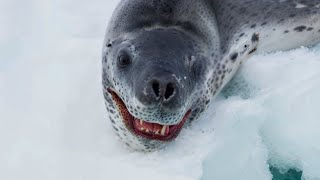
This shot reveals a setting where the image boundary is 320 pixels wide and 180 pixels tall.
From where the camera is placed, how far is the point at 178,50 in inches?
134

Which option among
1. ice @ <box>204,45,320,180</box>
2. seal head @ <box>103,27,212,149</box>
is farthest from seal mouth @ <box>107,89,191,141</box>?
ice @ <box>204,45,320,180</box>

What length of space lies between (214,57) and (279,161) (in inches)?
31.3

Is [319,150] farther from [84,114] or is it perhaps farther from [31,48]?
[31,48]

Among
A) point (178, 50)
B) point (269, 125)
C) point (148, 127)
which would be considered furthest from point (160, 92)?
point (269, 125)

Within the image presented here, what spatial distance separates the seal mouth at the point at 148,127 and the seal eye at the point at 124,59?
0.21m

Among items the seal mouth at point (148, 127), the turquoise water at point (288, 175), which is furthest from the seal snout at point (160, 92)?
the turquoise water at point (288, 175)

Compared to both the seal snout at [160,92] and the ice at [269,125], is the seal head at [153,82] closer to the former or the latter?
the seal snout at [160,92]

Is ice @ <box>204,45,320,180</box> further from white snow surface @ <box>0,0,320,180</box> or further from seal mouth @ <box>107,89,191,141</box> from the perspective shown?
seal mouth @ <box>107,89,191,141</box>

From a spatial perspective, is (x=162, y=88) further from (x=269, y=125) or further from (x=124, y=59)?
(x=269, y=125)

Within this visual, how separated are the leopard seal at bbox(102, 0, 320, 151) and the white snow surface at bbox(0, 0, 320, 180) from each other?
4.7 inches

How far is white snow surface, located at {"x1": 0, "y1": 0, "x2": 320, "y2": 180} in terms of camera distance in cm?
327

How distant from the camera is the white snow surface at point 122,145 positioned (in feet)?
10.7

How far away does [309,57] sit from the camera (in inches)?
160

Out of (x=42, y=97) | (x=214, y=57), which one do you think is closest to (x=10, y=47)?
(x=42, y=97)
